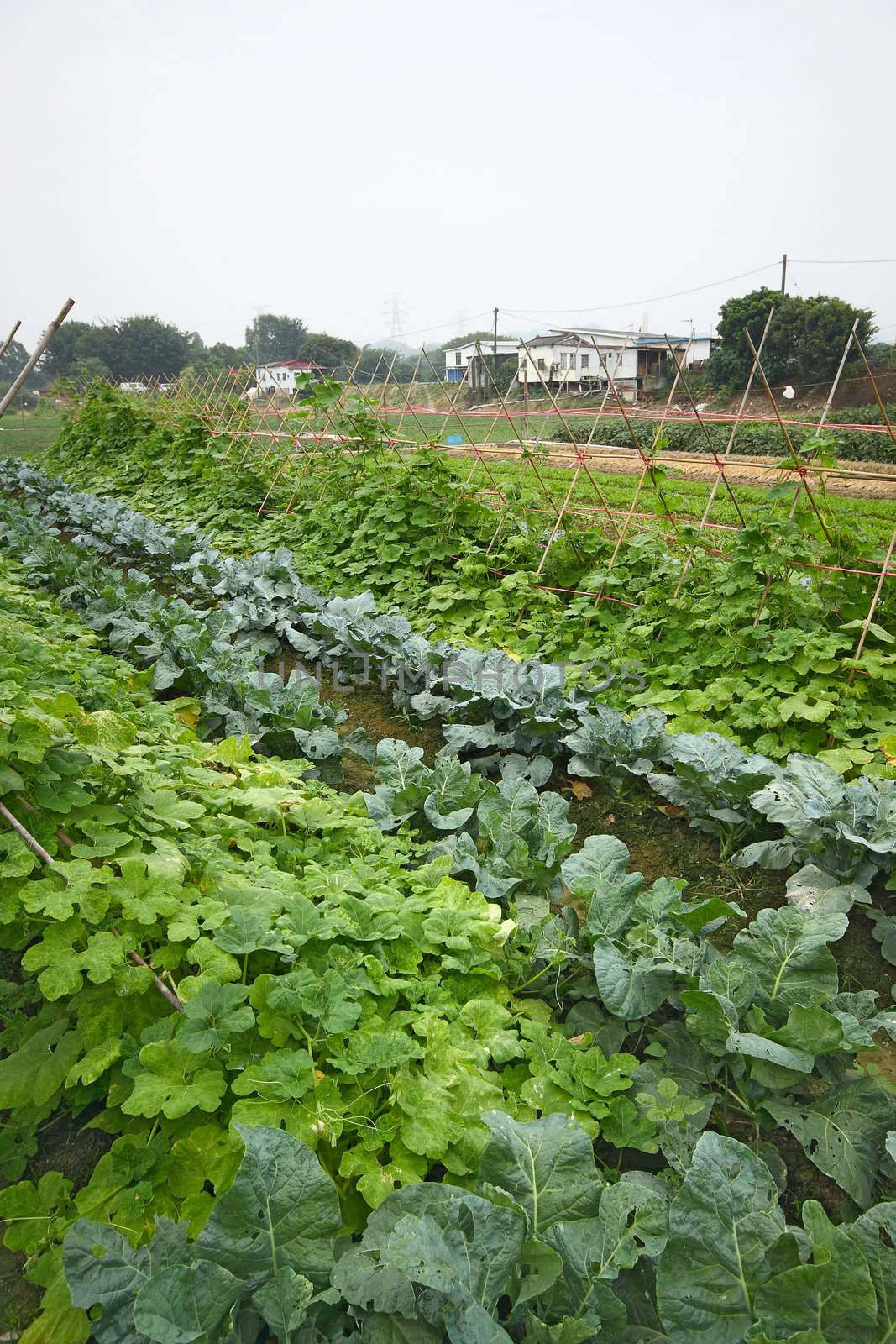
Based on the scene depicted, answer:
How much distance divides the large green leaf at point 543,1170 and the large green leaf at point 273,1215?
1.23 feet

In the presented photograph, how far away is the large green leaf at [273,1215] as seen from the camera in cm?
161

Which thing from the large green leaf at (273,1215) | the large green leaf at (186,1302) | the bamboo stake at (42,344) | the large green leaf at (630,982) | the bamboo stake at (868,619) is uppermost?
the bamboo stake at (868,619)

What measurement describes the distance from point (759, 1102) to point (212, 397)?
61.2 ft

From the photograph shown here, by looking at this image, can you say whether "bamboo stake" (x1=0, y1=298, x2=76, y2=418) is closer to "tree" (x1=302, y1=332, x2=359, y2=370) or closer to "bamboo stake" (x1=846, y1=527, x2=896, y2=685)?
"bamboo stake" (x1=846, y1=527, x2=896, y2=685)

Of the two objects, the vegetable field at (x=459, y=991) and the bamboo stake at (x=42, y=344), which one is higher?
the bamboo stake at (x=42, y=344)

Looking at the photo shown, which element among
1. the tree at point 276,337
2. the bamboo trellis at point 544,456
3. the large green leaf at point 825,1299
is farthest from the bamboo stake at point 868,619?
the tree at point 276,337

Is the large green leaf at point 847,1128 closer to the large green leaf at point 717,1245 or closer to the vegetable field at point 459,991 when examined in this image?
the vegetable field at point 459,991

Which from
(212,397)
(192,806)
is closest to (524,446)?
(192,806)

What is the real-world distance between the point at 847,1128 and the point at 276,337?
220 ft

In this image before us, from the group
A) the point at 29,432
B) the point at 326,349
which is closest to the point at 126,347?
the point at 326,349

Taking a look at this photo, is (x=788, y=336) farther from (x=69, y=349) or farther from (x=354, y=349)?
(x=69, y=349)

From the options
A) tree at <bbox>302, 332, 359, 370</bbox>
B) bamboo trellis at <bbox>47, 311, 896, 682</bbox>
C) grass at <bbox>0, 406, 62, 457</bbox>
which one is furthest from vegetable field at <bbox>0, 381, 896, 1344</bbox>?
tree at <bbox>302, 332, 359, 370</bbox>

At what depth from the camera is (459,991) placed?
2.61 meters

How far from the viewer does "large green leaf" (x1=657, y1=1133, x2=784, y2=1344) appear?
1.55 metres
